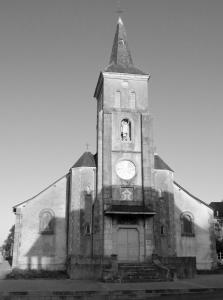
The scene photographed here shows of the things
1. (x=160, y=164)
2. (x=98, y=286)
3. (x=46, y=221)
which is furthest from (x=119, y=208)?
(x=98, y=286)

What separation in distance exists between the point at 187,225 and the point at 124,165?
8.53 m

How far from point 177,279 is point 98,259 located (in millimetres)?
5786

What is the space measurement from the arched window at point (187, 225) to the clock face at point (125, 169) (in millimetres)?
6906

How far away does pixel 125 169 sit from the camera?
33.0 m

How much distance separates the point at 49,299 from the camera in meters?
17.6

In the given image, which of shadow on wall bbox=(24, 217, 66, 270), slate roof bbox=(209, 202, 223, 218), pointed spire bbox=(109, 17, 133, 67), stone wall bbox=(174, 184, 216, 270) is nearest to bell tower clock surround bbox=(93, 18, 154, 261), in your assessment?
pointed spire bbox=(109, 17, 133, 67)

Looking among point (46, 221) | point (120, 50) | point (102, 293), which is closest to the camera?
point (102, 293)

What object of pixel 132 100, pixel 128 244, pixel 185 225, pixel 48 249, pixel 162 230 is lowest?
pixel 48 249

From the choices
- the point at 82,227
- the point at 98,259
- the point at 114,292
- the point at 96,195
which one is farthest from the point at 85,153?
the point at 114,292

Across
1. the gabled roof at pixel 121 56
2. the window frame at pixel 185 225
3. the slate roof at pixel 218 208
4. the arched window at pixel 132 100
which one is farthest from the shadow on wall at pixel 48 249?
the slate roof at pixel 218 208

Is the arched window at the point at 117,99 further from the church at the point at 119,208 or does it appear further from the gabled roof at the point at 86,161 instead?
the gabled roof at the point at 86,161

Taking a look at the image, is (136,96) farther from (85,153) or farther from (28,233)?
(28,233)

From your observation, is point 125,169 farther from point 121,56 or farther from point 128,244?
point 121,56

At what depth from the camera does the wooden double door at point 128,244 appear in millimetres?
30547
